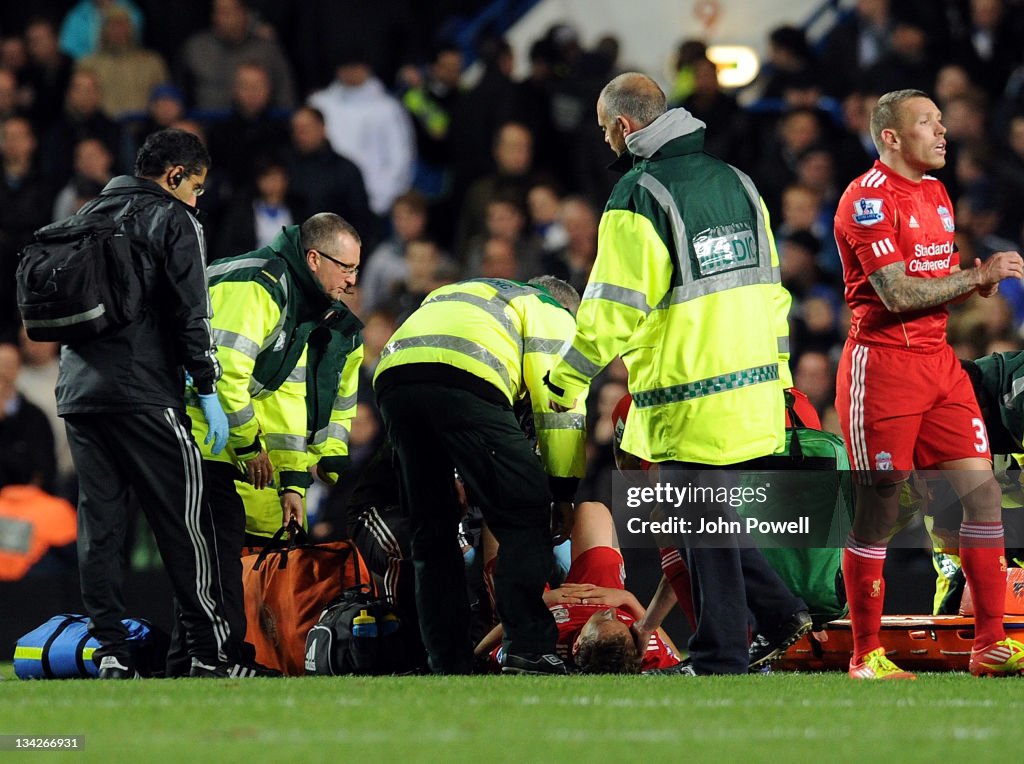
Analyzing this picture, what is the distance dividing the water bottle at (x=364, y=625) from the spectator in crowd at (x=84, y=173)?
681 centimetres

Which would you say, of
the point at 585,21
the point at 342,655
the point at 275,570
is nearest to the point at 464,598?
the point at 342,655

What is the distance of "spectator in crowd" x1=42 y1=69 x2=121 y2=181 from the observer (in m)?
14.5

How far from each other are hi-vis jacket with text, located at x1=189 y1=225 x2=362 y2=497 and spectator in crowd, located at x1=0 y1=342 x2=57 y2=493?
12.8 feet

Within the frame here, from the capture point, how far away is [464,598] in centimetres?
763

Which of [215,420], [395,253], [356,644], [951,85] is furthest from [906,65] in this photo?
[215,420]

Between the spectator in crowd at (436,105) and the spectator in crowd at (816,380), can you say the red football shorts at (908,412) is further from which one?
the spectator in crowd at (436,105)

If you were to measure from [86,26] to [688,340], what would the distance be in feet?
33.3

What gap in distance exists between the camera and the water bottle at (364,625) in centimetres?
798

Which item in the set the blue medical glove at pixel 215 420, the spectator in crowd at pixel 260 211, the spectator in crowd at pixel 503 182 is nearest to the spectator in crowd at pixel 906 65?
the spectator in crowd at pixel 503 182

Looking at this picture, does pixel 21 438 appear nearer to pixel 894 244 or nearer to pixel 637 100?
pixel 637 100

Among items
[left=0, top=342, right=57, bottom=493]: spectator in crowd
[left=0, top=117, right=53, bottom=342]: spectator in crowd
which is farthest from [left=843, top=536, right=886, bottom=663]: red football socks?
[left=0, top=117, right=53, bottom=342]: spectator in crowd

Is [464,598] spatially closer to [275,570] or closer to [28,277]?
[275,570]

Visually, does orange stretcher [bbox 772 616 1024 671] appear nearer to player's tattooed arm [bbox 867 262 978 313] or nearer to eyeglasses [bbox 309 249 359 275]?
player's tattooed arm [bbox 867 262 978 313]

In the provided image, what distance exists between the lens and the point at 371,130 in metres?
14.6
